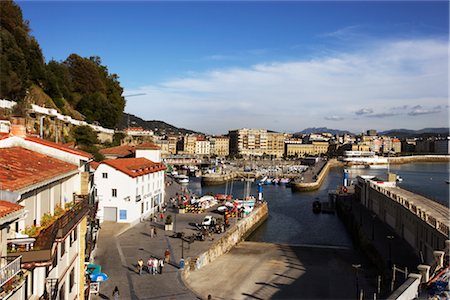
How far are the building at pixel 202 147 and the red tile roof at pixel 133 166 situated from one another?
455ft

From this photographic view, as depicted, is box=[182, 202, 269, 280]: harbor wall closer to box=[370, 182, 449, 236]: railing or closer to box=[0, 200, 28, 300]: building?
box=[370, 182, 449, 236]: railing

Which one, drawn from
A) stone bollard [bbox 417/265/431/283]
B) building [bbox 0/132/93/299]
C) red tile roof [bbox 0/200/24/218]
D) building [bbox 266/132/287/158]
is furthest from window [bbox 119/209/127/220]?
building [bbox 266/132/287/158]

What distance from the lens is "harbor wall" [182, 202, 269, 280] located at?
21.5 metres

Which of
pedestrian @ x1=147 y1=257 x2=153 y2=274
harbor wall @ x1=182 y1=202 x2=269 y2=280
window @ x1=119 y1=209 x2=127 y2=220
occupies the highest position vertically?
window @ x1=119 y1=209 x2=127 y2=220

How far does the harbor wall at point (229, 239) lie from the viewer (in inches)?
847

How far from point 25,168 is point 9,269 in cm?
303

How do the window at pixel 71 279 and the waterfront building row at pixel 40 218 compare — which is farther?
the window at pixel 71 279

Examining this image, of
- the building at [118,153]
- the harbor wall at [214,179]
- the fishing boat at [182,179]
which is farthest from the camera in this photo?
the harbor wall at [214,179]

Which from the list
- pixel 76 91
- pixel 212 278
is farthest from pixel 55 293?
pixel 76 91

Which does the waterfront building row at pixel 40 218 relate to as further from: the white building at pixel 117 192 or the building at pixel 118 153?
the building at pixel 118 153

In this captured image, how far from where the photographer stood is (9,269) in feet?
23.2

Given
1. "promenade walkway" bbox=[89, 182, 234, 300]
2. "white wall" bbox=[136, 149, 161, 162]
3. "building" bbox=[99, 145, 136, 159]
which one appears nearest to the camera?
"promenade walkway" bbox=[89, 182, 234, 300]

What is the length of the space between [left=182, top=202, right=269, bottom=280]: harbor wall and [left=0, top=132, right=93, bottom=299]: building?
298 inches

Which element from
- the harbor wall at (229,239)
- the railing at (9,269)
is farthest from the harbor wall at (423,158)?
the railing at (9,269)
